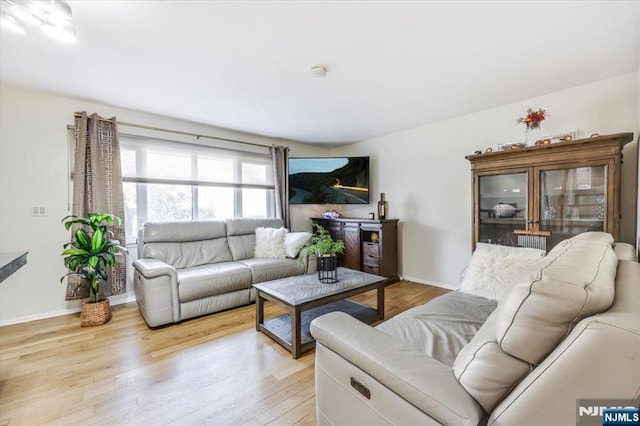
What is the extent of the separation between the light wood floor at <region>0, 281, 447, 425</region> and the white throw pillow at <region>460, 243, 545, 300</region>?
1353 mm

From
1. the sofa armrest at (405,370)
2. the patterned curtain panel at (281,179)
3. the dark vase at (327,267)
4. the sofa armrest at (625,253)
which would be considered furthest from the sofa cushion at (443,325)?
the patterned curtain panel at (281,179)

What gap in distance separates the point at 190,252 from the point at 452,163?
3.54 m

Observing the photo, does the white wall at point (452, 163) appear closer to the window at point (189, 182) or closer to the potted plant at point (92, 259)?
the window at point (189, 182)

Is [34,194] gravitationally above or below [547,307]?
above

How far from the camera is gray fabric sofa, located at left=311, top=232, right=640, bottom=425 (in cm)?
57

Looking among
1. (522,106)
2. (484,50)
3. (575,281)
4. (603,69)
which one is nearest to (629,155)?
(603,69)

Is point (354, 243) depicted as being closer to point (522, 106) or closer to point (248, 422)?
point (522, 106)

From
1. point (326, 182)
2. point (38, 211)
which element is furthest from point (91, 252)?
point (326, 182)

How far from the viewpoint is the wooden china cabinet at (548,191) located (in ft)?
7.08

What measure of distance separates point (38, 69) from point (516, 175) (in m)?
4.46

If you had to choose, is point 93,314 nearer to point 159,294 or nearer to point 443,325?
point 159,294

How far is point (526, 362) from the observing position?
0.70 metres

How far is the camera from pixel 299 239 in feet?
11.8

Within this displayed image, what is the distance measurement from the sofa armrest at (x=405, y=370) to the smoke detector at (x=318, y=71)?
6.51ft
